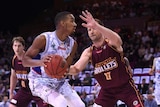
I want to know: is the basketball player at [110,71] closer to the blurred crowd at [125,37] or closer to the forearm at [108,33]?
the forearm at [108,33]

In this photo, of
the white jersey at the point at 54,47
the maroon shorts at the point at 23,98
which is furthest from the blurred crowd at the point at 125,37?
the white jersey at the point at 54,47

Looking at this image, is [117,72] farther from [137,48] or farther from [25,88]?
[137,48]

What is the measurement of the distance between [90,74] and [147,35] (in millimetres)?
4095

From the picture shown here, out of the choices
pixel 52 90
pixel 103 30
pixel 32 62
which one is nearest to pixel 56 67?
pixel 32 62

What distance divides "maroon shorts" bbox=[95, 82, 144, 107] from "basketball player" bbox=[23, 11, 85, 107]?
36 cm

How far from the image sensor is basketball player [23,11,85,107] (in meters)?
5.06

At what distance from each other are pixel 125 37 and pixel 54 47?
11348 mm

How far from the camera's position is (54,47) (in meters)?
5.25

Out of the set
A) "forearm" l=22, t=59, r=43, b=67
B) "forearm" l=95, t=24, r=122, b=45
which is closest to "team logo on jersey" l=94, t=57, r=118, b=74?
"forearm" l=95, t=24, r=122, b=45

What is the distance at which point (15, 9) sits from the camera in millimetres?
22703

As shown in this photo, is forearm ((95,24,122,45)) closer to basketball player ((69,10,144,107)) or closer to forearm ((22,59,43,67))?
basketball player ((69,10,144,107))

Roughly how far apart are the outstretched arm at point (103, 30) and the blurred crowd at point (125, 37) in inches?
233

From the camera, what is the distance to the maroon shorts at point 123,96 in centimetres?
515

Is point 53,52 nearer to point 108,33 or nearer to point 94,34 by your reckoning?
point 94,34
